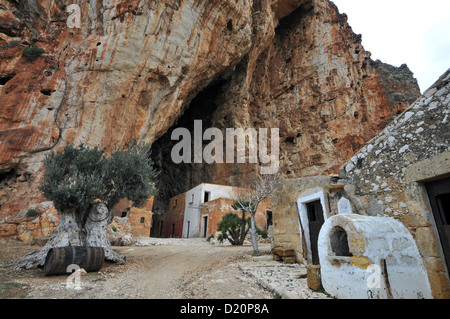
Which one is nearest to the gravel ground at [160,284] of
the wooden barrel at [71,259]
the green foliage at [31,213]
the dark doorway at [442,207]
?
the wooden barrel at [71,259]

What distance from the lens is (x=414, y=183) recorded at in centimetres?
402

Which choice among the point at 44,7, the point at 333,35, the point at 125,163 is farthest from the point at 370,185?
the point at 333,35

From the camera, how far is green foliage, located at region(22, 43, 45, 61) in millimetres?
16219

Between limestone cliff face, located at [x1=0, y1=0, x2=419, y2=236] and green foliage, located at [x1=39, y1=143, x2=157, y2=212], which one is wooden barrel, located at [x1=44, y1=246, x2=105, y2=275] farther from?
limestone cliff face, located at [x1=0, y1=0, x2=419, y2=236]

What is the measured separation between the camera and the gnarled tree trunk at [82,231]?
7568 mm

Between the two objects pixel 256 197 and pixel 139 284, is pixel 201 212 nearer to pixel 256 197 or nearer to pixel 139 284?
pixel 256 197

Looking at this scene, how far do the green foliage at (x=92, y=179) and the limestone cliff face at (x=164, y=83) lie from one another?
5.87 meters

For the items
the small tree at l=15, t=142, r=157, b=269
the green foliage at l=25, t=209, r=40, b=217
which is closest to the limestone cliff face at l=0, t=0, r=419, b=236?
the green foliage at l=25, t=209, r=40, b=217

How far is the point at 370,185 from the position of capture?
473 centimetres

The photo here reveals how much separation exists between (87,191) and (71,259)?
2504mm

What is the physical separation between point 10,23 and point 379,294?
975 inches

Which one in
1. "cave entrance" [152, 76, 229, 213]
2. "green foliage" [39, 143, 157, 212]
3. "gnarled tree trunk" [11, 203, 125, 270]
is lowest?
"gnarled tree trunk" [11, 203, 125, 270]

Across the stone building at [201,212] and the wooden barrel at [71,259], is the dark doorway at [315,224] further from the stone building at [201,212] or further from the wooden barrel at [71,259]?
the stone building at [201,212]

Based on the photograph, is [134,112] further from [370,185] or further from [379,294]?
[379,294]
